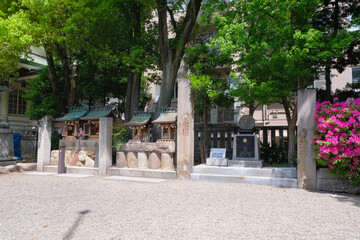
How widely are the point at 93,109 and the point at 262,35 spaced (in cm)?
760

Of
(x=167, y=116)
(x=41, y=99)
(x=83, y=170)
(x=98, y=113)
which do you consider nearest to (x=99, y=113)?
(x=98, y=113)

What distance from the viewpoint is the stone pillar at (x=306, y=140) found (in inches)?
277

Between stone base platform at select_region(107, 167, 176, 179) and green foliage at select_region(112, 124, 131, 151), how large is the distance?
1.03 m

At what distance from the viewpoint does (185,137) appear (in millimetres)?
8750

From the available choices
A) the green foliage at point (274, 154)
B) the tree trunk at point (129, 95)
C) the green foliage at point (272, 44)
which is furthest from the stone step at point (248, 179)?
the tree trunk at point (129, 95)

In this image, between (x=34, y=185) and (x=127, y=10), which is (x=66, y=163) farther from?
(x=127, y=10)

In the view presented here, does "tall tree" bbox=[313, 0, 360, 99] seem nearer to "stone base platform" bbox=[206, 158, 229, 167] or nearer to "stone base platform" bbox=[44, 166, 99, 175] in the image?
"stone base platform" bbox=[206, 158, 229, 167]

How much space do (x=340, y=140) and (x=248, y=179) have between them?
9.10ft

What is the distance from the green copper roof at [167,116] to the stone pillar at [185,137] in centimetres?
45

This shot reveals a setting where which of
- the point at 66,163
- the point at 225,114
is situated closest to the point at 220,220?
the point at 66,163

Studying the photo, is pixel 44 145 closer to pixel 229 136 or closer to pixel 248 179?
pixel 229 136

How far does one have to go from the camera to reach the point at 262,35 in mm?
9898

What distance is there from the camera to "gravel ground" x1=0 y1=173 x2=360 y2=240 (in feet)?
12.6

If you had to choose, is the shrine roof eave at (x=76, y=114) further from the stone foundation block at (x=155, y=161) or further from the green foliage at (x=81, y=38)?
the stone foundation block at (x=155, y=161)
